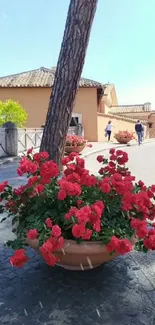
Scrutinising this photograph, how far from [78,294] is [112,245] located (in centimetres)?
57

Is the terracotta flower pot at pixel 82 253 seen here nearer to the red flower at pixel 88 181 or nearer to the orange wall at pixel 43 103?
the red flower at pixel 88 181

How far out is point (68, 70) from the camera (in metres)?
4.29

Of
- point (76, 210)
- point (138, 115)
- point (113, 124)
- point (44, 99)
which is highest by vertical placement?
point (44, 99)

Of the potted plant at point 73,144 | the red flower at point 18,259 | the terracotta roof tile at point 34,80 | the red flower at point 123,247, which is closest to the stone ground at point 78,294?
the red flower at point 18,259

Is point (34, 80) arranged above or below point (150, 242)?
above

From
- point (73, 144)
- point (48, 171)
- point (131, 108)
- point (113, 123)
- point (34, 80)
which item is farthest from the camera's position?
point (131, 108)

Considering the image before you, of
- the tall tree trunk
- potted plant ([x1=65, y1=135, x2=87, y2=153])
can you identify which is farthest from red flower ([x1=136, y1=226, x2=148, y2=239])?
potted plant ([x1=65, y1=135, x2=87, y2=153])

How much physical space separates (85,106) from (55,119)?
17.1m

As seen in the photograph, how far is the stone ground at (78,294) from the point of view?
1.91 meters

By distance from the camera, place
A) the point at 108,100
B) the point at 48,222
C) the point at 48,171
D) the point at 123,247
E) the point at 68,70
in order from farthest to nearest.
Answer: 1. the point at 108,100
2. the point at 68,70
3. the point at 48,171
4. the point at 48,222
5. the point at 123,247

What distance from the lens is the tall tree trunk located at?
4121 millimetres

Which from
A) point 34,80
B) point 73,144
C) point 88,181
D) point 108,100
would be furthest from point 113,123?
point 88,181

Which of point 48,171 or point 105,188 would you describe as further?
point 48,171

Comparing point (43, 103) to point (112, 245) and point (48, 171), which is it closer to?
point (48, 171)
